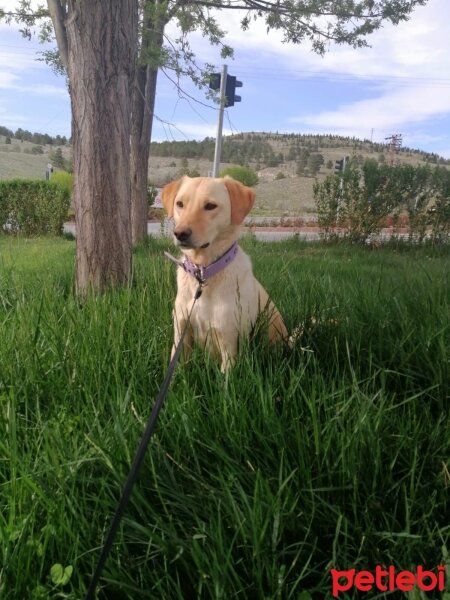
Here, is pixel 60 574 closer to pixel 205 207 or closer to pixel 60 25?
pixel 205 207

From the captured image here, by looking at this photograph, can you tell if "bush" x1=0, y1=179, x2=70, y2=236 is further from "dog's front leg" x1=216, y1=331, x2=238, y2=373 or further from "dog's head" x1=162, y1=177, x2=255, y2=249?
"dog's front leg" x1=216, y1=331, x2=238, y2=373

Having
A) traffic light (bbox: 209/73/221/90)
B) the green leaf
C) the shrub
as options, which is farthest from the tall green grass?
the shrub

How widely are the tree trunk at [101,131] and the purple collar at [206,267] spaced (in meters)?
1.46

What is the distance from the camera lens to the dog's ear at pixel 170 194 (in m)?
2.71

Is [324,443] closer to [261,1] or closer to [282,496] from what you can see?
[282,496]

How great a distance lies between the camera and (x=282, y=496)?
1.51 meters

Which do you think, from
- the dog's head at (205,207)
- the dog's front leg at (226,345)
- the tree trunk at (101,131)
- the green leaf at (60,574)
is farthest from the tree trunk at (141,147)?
the green leaf at (60,574)

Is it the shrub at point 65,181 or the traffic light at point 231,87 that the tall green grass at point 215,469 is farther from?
the shrub at point 65,181

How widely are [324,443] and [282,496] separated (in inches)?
9.5

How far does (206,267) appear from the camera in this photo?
8.30 feet

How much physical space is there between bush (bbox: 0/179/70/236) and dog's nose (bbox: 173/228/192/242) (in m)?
12.8
